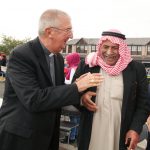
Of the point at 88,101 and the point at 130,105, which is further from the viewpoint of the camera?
the point at 130,105

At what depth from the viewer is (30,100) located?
2379mm

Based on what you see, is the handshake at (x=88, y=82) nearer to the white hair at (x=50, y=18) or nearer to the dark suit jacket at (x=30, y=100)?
the dark suit jacket at (x=30, y=100)

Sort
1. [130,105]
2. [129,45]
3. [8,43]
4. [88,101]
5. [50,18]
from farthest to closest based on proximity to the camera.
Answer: [8,43] < [129,45] < [130,105] < [88,101] < [50,18]

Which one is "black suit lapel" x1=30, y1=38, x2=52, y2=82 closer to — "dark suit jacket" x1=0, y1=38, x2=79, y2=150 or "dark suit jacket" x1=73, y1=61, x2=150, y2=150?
"dark suit jacket" x1=0, y1=38, x2=79, y2=150

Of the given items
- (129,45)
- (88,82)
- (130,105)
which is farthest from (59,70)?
(129,45)

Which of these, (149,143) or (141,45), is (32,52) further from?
(141,45)

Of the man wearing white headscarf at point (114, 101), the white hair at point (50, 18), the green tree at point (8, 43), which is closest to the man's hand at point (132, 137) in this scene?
the man wearing white headscarf at point (114, 101)

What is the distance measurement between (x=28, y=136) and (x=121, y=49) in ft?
4.07

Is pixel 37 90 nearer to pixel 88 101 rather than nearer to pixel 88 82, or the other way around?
pixel 88 82

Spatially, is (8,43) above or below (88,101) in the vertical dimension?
above

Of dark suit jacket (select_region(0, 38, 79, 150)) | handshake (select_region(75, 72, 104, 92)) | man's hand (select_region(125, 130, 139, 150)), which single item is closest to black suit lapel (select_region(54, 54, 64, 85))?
dark suit jacket (select_region(0, 38, 79, 150))

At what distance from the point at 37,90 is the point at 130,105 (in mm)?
1040

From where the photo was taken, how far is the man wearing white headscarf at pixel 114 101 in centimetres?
305

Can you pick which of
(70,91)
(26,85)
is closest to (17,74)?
(26,85)
